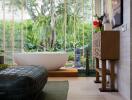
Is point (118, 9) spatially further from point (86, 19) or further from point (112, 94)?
point (86, 19)

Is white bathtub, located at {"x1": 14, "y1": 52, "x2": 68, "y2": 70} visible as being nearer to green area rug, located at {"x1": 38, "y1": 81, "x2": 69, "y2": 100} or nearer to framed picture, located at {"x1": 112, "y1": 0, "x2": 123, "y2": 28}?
green area rug, located at {"x1": 38, "y1": 81, "x2": 69, "y2": 100}

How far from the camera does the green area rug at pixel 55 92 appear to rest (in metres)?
4.09

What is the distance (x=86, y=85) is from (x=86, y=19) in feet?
9.01

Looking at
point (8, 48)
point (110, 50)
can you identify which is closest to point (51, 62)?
point (8, 48)

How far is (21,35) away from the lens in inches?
297

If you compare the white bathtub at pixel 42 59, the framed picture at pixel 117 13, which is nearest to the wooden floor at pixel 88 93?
the framed picture at pixel 117 13

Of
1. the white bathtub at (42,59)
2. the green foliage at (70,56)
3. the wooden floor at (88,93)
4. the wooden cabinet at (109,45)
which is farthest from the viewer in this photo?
the green foliage at (70,56)

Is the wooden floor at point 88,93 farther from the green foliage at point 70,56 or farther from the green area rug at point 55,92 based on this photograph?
the green foliage at point 70,56

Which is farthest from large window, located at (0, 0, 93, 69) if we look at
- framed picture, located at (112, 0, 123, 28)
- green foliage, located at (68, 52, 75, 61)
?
framed picture, located at (112, 0, 123, 28)

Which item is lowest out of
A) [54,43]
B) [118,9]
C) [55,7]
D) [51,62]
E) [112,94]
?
[112,94]

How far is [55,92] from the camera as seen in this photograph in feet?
14.8

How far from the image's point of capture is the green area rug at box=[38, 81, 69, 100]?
13.4 ft

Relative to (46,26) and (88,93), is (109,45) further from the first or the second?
(46,26)

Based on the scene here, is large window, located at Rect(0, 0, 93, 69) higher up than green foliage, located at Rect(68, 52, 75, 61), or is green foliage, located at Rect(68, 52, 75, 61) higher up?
large window, located at Rect(0, 0, 93, 69)
